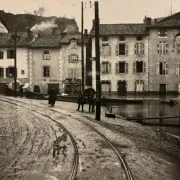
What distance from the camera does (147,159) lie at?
10.6m

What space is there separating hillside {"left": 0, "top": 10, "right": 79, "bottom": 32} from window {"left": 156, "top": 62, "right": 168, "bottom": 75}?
95.6ft

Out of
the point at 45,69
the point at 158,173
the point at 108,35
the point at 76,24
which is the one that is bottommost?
the point at 158,173

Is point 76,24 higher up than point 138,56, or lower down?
higher up

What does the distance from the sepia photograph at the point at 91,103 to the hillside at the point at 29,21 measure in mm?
192

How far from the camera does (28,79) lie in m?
51.8

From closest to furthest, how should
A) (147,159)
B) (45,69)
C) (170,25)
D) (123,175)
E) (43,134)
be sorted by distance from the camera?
(123,175) → (147,159) → (43,134) → (170,25) → (45,69)

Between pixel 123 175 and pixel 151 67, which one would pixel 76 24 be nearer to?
pixel 151 67

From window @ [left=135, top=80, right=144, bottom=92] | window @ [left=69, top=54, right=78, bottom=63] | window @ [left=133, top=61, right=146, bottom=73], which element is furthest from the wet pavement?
window @ [left=69, top=54, right=78, bottom=63]

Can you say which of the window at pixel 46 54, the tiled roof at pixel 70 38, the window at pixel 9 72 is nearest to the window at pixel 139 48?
the tiled roof at pixel 70 38

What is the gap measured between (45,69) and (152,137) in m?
37.5

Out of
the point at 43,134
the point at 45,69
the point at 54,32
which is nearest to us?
the point at 43,134

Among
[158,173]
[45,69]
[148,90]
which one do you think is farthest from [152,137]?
[45,69]

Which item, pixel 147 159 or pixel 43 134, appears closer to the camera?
pixel 147 159

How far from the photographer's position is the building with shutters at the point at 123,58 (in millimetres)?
47438
